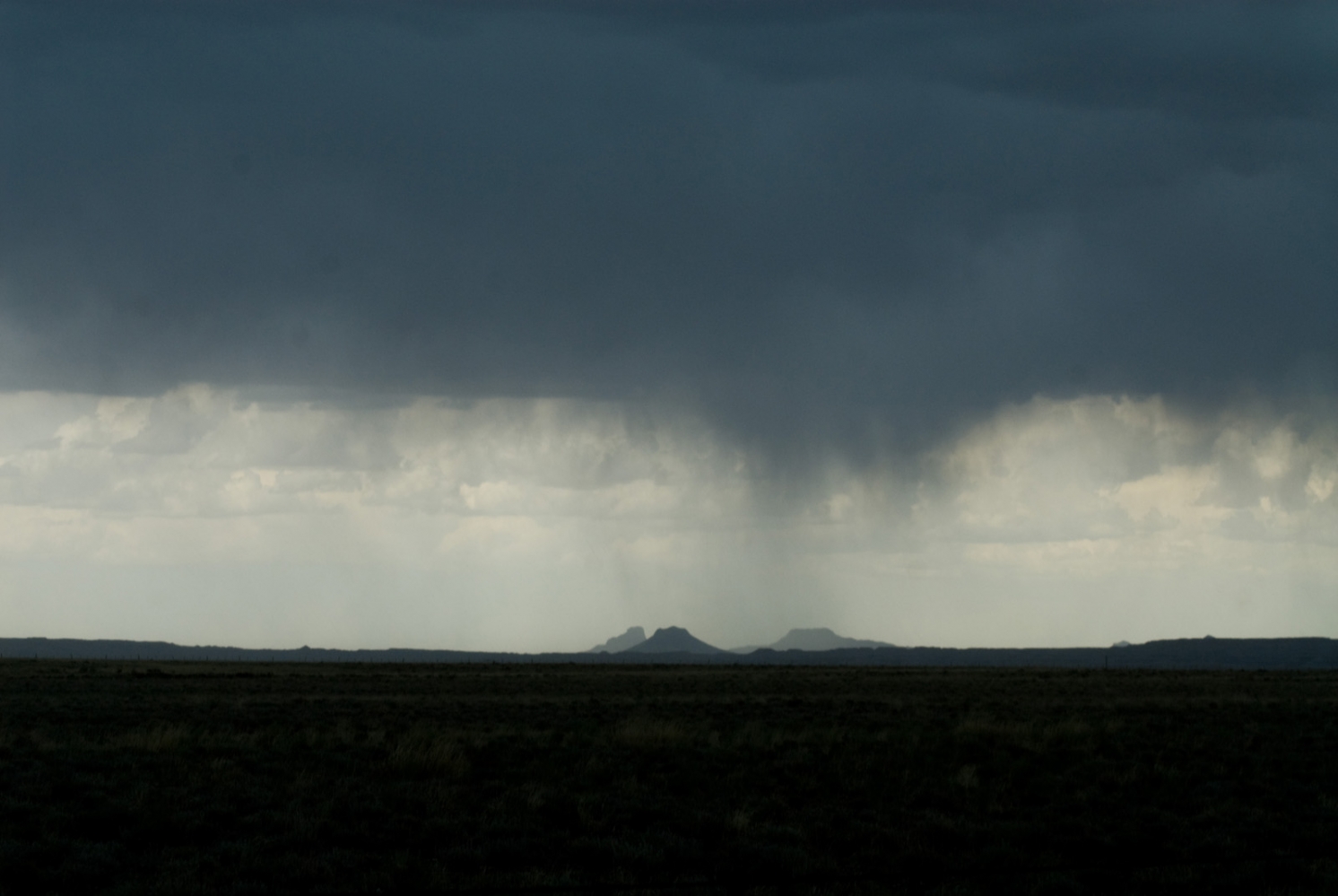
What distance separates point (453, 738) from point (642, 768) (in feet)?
18.3

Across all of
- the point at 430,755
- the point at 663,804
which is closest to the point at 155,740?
the point at 430,755

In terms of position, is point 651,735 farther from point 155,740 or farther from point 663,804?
point 155,740

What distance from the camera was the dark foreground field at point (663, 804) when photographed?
1366 centimetres

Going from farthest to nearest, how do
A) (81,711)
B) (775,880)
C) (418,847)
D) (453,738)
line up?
(81,711), (453,738), (418,847), (775,880)

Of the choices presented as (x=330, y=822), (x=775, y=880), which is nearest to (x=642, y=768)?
(x=330, y=822)

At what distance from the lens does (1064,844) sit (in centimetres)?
1588

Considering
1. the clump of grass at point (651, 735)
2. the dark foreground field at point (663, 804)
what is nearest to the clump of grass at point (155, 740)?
the dark foreground field at point (663, 804)

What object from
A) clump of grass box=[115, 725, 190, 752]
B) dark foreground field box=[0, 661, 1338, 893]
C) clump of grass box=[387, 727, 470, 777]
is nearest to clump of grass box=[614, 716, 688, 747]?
dark foreground field box=[0, 661, 1338, 893]

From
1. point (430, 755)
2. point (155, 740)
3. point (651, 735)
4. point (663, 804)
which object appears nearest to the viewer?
point (663, 804)

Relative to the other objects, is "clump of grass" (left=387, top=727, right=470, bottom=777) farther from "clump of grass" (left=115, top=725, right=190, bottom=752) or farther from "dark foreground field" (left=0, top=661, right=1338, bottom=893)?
"clump of grass" (left=115, top=725, right=190, bottom=752)

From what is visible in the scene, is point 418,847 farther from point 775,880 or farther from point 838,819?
point 838,819

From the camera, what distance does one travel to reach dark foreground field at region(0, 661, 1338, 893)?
1366cm

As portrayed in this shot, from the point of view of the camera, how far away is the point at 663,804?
60.1ft

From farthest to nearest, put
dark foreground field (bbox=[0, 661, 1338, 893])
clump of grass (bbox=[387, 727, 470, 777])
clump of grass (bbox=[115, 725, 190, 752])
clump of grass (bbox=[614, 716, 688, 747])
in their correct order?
clump of grass (bbox=[614, 716, 688, 747]), clump of grass (bbox=[115, 725, 190, 752]), clump of grass (bbox=[387, 727, 470, 777]), dark foreground field (bbox=[0, 661, 1338, 893])
